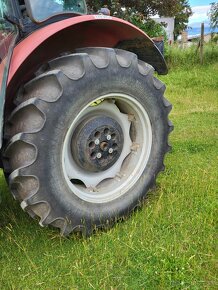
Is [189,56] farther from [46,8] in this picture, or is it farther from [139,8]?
[46,8]

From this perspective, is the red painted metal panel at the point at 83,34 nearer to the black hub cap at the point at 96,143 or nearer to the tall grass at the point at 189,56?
the black hub cap at the point at 96,143

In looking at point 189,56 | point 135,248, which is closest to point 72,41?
point 135,248

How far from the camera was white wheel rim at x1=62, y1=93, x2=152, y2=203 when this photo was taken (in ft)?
8.75

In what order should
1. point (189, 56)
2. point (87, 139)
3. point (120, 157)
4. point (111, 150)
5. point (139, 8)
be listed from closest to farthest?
point (87, 139)
point (111, 150)
point (120, 157)
point (189, 56)
point (139, 8)

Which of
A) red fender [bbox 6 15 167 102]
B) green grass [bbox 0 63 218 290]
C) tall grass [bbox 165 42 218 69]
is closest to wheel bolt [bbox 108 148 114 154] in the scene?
green grass [bbox 0 63 218 290]

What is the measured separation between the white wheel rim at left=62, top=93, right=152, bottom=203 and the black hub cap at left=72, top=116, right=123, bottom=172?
6 cm

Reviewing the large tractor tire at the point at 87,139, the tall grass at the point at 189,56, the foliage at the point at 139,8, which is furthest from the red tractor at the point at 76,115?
Result: the foliage at the point at 139,8

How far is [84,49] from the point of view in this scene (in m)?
2.62

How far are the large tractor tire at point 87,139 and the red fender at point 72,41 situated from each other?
0.12m

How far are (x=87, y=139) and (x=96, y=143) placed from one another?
74 millimetres

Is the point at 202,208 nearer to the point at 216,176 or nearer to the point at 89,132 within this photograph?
the point at 216,176

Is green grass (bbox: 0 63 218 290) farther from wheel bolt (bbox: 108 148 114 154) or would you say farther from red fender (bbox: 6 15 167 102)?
red fender (bbox: 6 15 167 102)

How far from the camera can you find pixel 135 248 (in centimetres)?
242

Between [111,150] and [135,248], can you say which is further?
[111,150]
